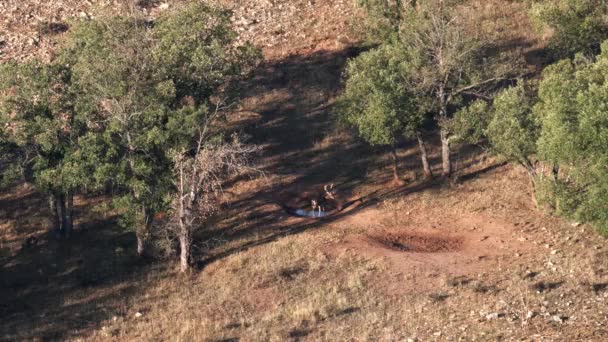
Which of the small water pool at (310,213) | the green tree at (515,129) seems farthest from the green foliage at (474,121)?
the small water pool at (310,213)

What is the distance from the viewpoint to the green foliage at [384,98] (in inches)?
1619


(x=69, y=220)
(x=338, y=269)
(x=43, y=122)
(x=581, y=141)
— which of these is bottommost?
(x=338, y=269)

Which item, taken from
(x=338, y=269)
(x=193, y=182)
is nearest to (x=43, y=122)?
(x=193, y=182)

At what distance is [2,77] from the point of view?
36375mm

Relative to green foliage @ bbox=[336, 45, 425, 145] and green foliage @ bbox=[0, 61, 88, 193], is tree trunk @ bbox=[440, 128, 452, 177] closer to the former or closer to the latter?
green foliage @ bbox=[336, 45, 425, 145]

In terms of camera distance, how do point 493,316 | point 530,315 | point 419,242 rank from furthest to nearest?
point 419,242 → point 493,316 → point 530,315

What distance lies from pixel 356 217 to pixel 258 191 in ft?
23.9

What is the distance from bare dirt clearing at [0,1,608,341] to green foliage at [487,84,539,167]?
407 cm

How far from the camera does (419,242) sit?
37156 millimetres

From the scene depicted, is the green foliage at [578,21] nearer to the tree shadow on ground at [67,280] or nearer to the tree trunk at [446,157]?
the tree trunk at [446,157]

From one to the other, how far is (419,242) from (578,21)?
22.4 metres

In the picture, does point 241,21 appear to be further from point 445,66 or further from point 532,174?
point 532,174

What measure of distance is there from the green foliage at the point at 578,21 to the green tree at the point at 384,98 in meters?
12.7

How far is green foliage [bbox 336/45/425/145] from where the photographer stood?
135 feet
